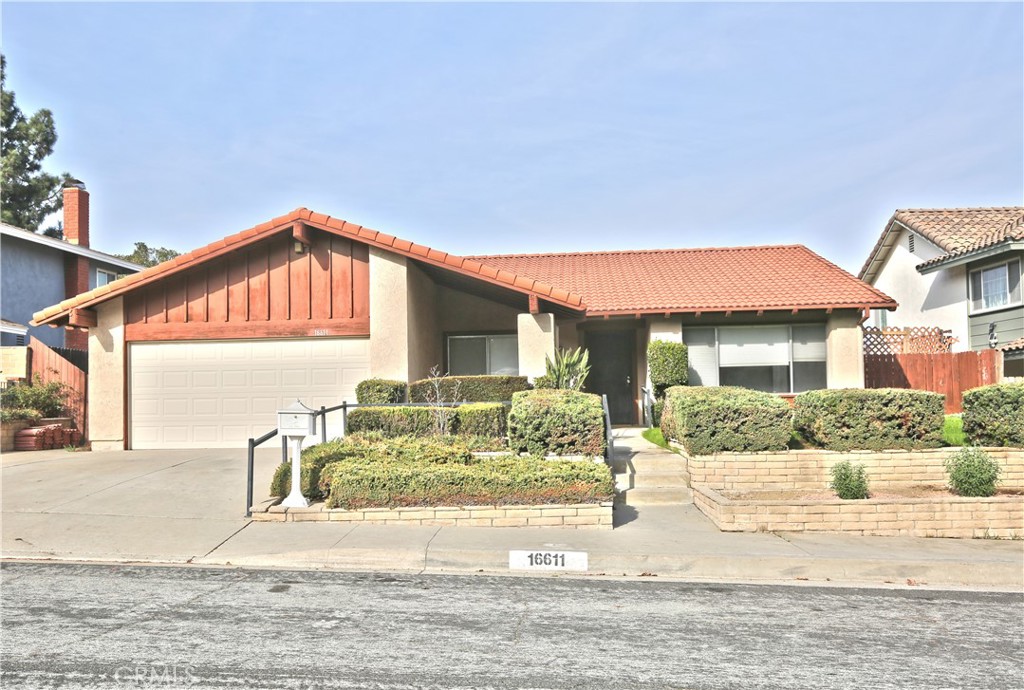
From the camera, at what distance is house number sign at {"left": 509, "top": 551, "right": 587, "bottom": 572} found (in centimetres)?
717

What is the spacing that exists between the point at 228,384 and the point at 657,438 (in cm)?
826

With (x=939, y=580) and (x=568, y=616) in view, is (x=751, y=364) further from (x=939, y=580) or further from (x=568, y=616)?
(x=568, y=616)

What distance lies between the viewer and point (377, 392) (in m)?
12.9

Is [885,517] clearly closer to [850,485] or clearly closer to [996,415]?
[850,485]

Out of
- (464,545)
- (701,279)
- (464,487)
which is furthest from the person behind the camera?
(701,279)

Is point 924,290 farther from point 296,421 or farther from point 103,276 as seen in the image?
point 103,276

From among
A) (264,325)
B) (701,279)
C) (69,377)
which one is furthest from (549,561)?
(701,279)

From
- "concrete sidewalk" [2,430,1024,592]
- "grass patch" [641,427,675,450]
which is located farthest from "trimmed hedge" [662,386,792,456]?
"grass patch" [641,427,675,450]

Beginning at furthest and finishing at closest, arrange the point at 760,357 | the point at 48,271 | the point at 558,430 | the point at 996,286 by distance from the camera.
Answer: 1. the point at 48,271
2. the point at 996,286
3. the point at 760,357
4. the point at 558,430

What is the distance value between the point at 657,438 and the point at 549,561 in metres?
6.37

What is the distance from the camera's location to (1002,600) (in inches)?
253

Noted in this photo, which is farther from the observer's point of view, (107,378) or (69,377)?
(69,377)

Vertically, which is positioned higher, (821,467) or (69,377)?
(69,377)

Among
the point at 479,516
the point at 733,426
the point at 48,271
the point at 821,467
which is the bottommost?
the point at 479,516
